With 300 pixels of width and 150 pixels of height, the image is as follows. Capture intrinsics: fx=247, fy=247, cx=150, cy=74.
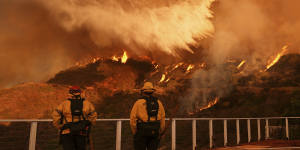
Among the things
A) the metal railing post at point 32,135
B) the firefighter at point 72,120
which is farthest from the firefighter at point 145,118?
the metal railing post at point 32,135

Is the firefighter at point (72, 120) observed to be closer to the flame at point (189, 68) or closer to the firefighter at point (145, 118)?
the firefighter at point (145, 118)

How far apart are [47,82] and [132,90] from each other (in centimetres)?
4458

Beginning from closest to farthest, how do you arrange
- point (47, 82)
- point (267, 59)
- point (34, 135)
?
point (34, 135) → point (267, 59) → point (47, 82)

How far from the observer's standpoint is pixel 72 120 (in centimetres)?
405

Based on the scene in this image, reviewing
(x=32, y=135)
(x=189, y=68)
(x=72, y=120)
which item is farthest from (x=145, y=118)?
(x=189, y=68)

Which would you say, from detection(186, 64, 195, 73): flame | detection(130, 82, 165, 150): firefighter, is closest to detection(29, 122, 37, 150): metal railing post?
detection(130, 82, 165, 150): firefighter

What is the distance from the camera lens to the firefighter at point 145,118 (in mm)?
3965

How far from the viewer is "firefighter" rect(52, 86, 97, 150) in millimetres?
4023

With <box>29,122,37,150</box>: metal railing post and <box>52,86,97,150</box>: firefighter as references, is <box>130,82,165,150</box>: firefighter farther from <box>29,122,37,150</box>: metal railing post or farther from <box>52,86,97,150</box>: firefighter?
<box>29,122,37,150</box>: metal railing post

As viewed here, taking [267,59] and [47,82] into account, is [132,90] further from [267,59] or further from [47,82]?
Result: [267,59]

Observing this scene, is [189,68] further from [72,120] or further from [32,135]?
[72,120]

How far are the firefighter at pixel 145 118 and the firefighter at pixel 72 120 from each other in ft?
2.79

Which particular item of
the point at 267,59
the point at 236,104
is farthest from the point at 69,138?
the point at 236,104

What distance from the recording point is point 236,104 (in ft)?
222
